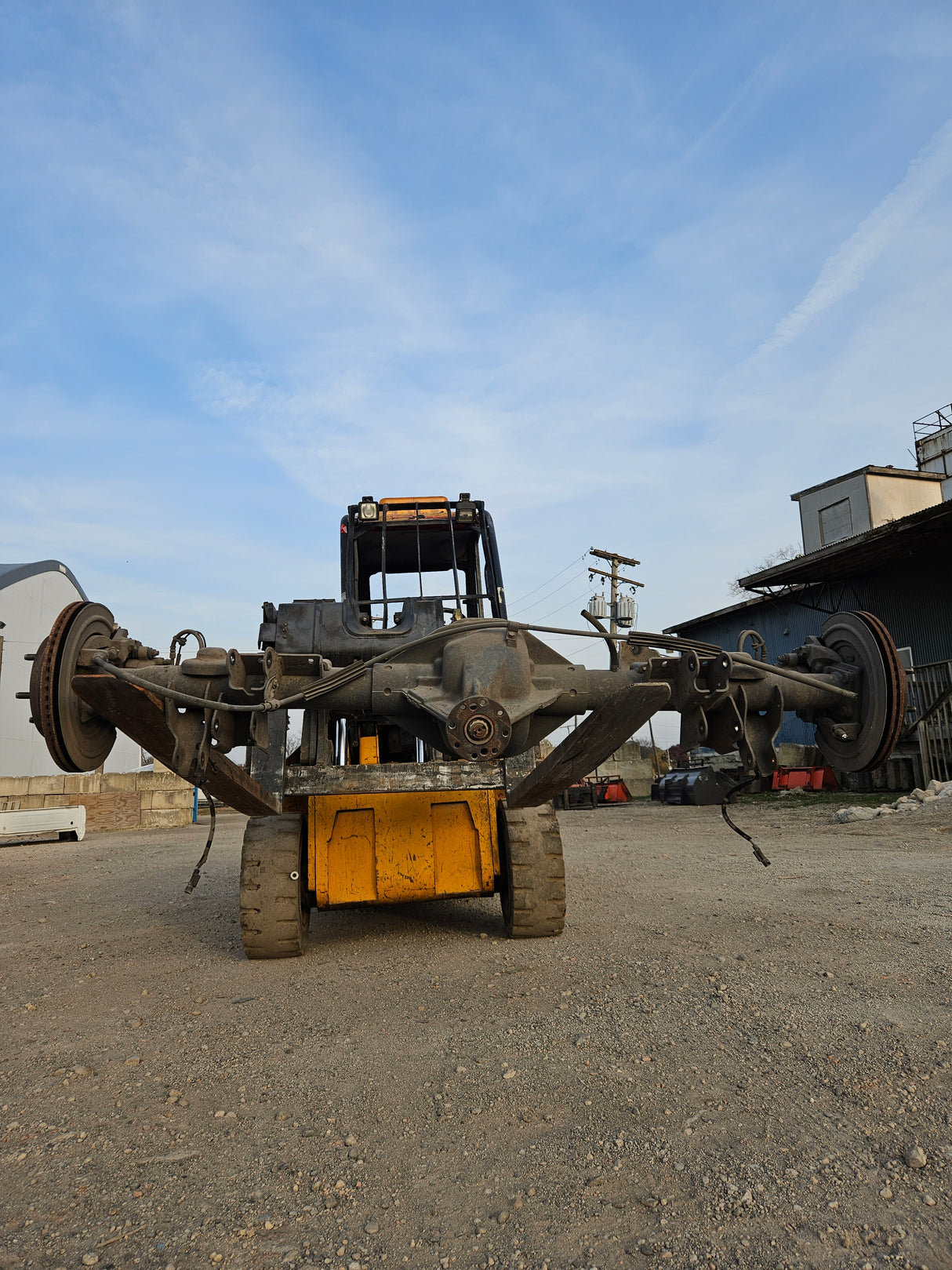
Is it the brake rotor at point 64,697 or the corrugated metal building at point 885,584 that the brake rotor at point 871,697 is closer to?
the brake rotor at point 64,697

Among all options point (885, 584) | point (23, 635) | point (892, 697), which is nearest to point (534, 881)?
point (892, 697)

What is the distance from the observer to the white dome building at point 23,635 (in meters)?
24.7

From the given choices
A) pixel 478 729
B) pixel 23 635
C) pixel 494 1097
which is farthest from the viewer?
pixel 23 635

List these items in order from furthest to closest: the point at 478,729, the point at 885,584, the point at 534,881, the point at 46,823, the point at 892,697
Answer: the point at 885,584
the point at 46,823
the point at 534,881
the point at 892,697
the point at 478,729

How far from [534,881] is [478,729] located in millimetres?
1888

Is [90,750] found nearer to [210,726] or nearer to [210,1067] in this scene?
[210,726]

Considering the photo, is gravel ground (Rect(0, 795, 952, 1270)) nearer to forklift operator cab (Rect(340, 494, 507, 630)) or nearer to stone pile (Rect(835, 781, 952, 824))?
forklift operator cab (Rect(340, 494, 507, 630))

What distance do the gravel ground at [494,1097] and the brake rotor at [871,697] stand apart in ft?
3.26

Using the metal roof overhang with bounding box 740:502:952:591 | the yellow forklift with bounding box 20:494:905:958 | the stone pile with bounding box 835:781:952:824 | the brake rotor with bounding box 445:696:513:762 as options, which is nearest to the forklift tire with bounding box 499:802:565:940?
the yellow forklift with bounding box 20:494:905:958

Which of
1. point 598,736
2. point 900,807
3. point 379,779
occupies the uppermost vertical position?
point 598,736

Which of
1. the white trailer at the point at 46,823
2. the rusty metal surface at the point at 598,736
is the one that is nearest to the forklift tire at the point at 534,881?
the rusty metal surface at the point at 598,736

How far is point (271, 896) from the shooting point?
4.36m

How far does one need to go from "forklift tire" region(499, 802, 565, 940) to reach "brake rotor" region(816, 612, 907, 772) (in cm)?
164

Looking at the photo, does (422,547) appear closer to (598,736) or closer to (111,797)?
(598,736)
